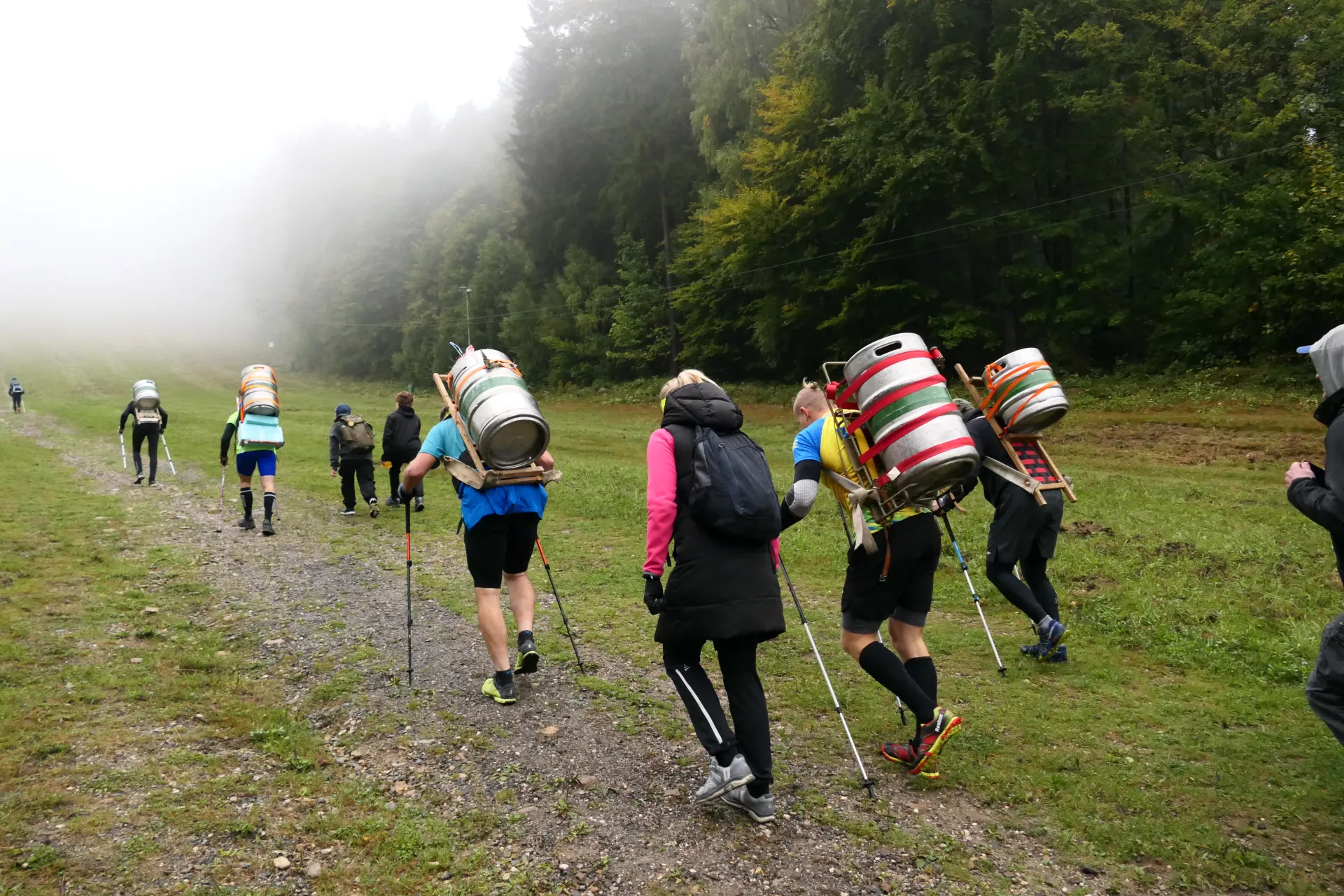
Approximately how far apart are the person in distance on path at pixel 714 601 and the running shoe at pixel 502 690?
6.46ft

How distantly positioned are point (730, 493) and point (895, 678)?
5.11ft

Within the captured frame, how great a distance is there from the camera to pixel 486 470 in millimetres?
5711

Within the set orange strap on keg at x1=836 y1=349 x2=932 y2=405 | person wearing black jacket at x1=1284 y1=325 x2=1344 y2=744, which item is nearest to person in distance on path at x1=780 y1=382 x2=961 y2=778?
orange strap on keg at x1=836 y1=349 x2=932 y2=405

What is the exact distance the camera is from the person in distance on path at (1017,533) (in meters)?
6.47

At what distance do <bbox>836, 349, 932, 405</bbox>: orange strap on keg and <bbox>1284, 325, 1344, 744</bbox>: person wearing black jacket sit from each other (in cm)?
174

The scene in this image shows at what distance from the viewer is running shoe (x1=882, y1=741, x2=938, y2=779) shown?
4.85 m

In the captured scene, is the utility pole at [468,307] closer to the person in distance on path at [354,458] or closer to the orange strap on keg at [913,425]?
the person in distance on path at [354,458]

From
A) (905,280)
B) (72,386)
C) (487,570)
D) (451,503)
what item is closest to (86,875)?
(487,570)

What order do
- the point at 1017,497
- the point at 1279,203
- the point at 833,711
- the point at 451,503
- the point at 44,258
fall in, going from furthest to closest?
the point at 44,258, the point at 1279,203, the point at 451,503, the point at 1017,497, the point at 833,711

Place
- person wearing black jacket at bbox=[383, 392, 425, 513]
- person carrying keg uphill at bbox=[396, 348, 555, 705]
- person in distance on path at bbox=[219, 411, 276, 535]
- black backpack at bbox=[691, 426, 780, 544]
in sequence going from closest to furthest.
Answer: black backpack at bbox=[691, 426, 780, 544]
person carrying keg uphill at bbox=[396, 348, 555, 705]
person in distance on path at bbox=[219, 411, 276, 535]
person wearing black jacket at bbox=[383, 392, 425, 513]

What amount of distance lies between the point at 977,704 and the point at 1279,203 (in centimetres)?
2490

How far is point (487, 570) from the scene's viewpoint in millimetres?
5945

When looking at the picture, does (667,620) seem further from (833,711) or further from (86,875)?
(86,875)

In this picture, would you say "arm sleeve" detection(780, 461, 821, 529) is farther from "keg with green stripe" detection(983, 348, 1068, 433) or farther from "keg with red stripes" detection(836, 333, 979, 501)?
"keg with green stripe" detection(983, 348, 1068, 433)
